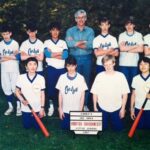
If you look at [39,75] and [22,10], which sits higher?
[22,10]

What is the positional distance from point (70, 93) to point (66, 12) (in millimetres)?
2127

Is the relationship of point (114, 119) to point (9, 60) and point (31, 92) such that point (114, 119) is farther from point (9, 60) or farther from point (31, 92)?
point (9, 60)

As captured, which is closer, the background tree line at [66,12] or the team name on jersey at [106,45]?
the team name on jersey at [106,45]

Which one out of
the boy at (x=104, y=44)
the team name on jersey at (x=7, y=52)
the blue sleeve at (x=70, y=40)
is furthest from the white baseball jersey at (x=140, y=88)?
the team name on jersey at (x=7, y=52)

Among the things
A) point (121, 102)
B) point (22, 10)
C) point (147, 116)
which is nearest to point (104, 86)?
point (121, 102)

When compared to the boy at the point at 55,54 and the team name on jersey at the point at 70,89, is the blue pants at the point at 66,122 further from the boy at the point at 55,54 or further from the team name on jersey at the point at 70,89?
the boy at the point at 55,54

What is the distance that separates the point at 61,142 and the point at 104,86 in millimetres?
1150

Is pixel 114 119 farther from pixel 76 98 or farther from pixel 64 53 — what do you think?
pixel 64 53

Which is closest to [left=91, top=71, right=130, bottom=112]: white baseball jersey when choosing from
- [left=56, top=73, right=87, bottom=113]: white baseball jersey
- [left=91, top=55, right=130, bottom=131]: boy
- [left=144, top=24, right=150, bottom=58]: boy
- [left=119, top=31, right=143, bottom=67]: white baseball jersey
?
[left=91, top=55, right=130, bottom=131]: boy

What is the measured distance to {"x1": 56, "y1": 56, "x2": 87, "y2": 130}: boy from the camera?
7.15 metres

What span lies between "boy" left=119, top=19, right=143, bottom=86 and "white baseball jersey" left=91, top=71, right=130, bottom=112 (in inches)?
23.8

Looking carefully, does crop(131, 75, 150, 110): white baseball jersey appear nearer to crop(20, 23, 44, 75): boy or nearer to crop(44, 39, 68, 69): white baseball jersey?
crop(44, 39, 68, 69): white baseball jersey

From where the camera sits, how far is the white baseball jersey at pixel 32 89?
286 inches

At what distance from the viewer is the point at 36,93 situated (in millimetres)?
7270
